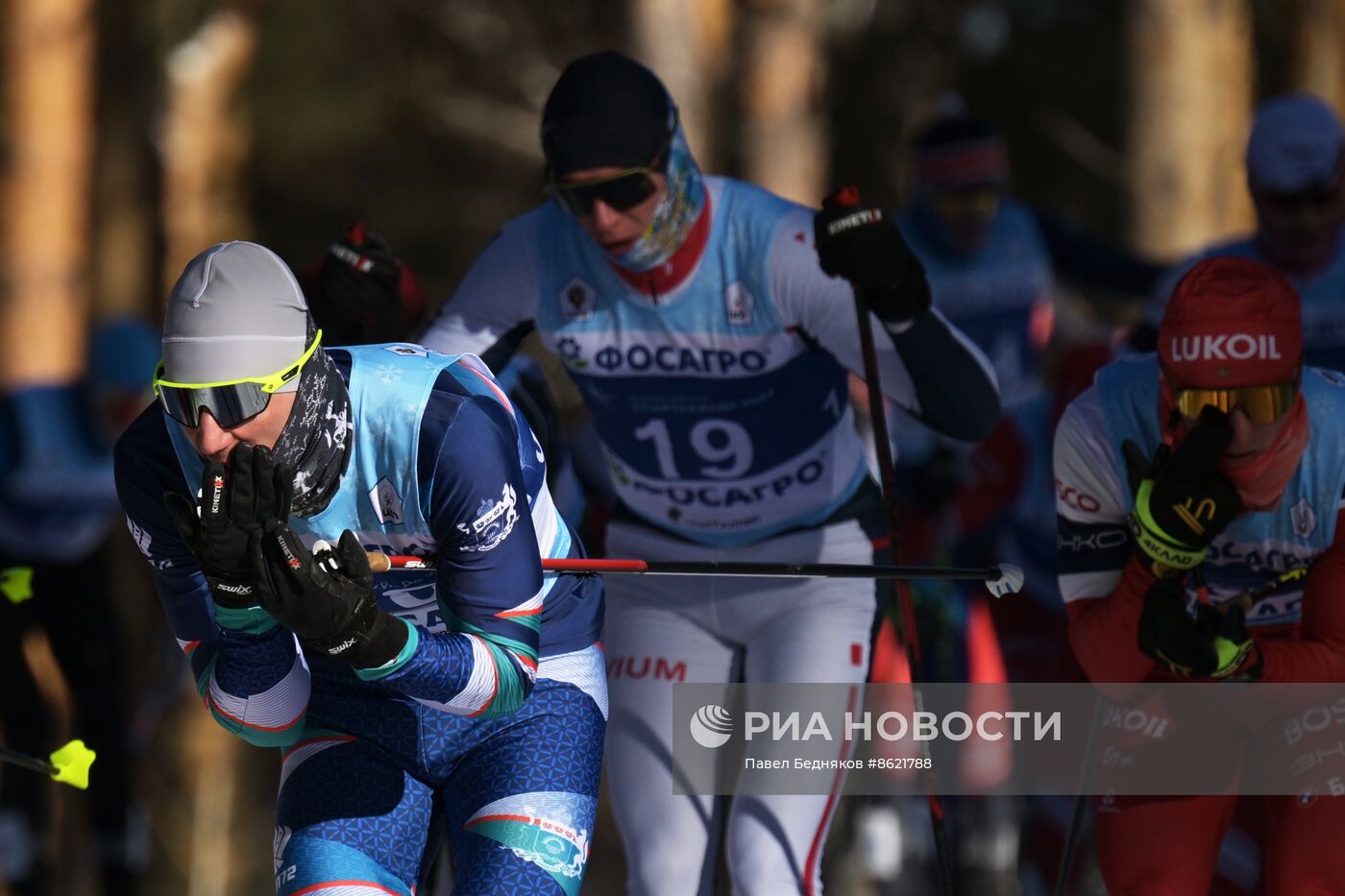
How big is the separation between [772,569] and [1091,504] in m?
0.82

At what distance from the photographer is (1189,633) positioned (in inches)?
189

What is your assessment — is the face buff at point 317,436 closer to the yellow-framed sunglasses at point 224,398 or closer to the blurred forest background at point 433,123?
the yellow-framed sunglasses at point 224,398

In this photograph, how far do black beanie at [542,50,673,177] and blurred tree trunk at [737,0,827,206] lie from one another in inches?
285

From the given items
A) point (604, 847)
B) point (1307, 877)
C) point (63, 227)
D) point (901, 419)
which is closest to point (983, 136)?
point (901, 419)

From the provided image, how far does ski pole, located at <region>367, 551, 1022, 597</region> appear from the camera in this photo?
480 cm

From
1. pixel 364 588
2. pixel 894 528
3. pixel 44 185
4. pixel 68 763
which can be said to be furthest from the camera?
pixel 44 185

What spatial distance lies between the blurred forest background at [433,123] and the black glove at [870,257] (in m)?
5.17

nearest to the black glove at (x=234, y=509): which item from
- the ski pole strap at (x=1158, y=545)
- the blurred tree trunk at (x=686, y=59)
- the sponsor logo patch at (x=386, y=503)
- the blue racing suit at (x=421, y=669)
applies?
the blue racing suit at (x=421, y=669)

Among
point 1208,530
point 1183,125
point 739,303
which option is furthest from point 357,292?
point 1183,125

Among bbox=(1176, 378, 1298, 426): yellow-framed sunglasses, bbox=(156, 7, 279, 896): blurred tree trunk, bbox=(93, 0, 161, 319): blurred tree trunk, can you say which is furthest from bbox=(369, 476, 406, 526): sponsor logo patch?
bbox=(156, 7, 279, 896): blurred tree trunk

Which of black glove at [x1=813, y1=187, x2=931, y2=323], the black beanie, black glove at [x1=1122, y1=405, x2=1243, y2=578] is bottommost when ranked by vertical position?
black glove at [x1=1122, y1=405, x2=1243, y2=578]

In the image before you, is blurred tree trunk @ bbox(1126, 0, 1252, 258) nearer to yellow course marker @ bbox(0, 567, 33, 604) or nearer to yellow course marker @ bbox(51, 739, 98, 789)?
yellow course marker @ bbox(0, 567, 33, 604)

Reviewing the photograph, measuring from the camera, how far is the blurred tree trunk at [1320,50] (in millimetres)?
14648

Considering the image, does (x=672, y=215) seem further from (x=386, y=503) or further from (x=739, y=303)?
(x=386, y=503)
